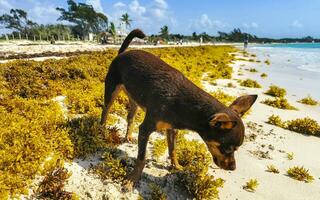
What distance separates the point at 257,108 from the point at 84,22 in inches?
3469

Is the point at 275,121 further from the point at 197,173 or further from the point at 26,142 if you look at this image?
the point at 26,142

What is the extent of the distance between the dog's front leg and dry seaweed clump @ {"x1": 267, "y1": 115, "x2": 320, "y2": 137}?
17.7ft

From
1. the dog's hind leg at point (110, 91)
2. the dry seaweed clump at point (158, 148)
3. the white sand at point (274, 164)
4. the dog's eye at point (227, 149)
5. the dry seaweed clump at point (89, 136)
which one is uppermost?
the dog's hind leg at point (110, 91)

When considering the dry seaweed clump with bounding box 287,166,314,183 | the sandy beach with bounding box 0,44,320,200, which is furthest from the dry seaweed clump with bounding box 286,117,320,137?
the dry seaweed clump with bounding box 287,166,314,183

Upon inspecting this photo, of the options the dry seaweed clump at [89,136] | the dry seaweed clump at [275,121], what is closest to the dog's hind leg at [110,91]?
the dry seaweed clump at [89,136]

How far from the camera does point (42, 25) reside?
3361 inches

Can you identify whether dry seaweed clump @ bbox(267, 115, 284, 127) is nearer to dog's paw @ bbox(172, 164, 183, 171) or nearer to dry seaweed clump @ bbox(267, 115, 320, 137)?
dry seaweed clump @ bbox(267, 115, 320, 137)

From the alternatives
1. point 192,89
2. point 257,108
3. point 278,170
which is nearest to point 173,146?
point 192,89

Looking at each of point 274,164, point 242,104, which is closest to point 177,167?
point 242,104

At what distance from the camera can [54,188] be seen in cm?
451

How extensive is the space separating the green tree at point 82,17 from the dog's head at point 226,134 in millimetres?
89467

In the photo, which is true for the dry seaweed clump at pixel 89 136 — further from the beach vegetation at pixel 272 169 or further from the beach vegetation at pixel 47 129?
the beach vegetation at pixel 272 169

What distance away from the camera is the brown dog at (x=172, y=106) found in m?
4.12

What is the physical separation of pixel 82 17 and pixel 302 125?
288 ft
